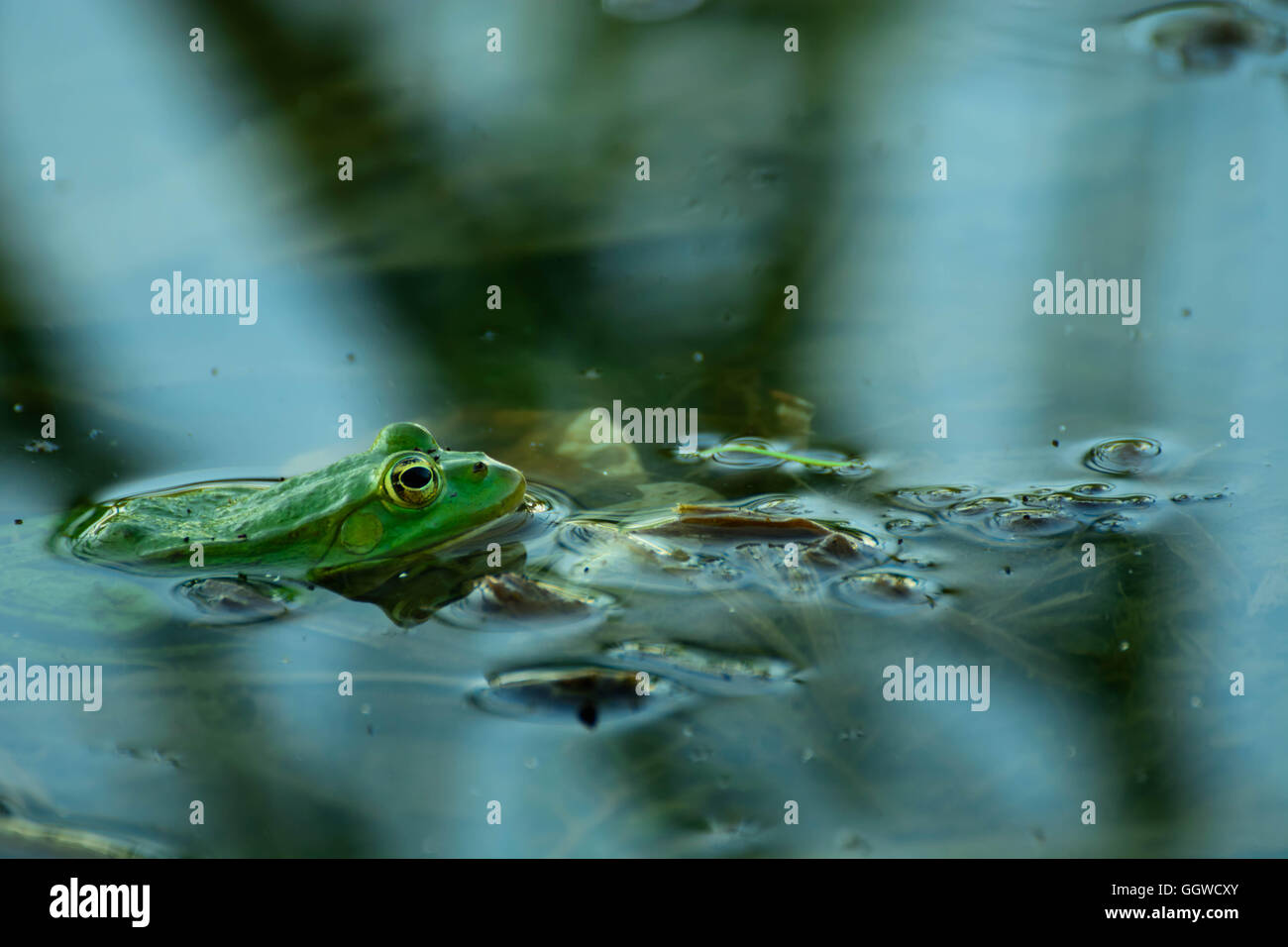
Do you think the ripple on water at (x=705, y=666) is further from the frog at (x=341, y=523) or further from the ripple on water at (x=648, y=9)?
the ripple on water at (x=648, y=9)

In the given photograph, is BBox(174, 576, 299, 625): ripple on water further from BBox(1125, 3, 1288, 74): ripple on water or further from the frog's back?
BBox(1125, 3, 1288, 74): ripple on water

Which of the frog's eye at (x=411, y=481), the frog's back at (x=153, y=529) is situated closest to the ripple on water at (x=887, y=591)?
the frog's eye at (x=411, y=481)

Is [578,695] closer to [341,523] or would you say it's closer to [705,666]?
[705,666]

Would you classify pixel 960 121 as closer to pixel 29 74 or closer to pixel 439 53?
pixel 439 53

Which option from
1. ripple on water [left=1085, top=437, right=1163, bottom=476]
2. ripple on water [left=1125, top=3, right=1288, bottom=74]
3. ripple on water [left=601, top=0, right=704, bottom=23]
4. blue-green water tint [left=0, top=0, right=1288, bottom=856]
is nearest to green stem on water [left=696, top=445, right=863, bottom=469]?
blue-green water tint [left=0, top=0, right=1288, bottom=856]

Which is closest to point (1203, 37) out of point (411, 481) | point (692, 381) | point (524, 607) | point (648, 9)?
point (648, 9)

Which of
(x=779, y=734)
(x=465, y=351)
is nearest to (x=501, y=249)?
(x=465, y=351)
